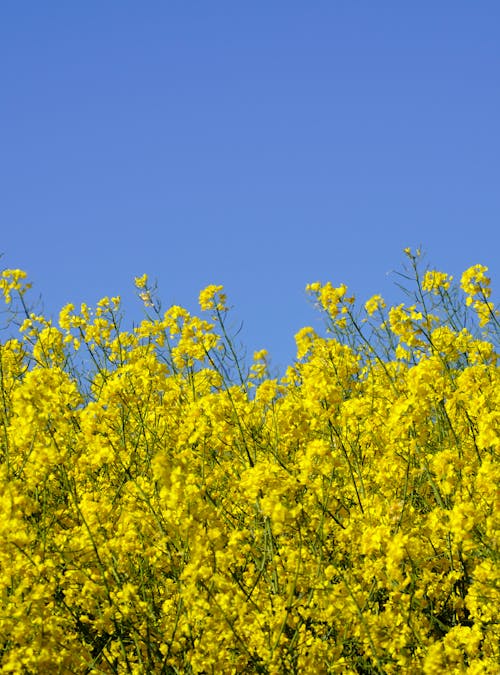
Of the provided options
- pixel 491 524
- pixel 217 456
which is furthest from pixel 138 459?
pixel 491 524

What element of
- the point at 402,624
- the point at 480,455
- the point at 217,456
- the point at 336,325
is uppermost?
the point at 336,325

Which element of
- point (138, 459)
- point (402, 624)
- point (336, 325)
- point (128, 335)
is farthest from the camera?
point (128, 335)

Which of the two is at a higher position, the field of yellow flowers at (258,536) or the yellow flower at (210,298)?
the yellow flower at (210,298)

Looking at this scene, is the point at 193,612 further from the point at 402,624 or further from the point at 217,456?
the point at 217,456

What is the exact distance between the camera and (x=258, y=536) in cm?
449

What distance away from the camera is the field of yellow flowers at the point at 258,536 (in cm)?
373

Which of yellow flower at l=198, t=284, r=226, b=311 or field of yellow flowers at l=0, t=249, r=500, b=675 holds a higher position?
yellow flower at l=198, t=284, r=226, b=311

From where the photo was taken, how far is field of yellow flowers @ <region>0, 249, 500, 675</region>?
373 cm

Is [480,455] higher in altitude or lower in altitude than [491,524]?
higher

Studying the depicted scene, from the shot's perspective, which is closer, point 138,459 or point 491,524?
point 491,524

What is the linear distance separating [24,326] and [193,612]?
4.61m

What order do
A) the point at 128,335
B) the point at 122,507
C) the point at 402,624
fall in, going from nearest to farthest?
the point at 402,624
the point at 122,507
the point at 128,335

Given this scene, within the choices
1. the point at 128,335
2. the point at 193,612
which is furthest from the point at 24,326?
the point at 193,612

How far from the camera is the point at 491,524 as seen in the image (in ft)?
12.4
